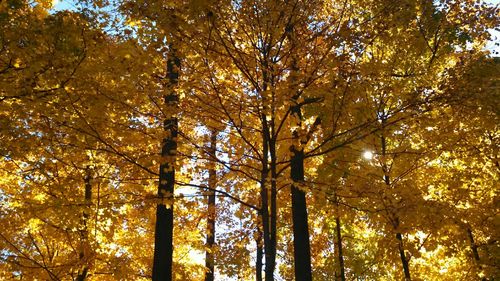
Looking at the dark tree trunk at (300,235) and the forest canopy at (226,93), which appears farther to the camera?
the dark tree trunk at (300,235)

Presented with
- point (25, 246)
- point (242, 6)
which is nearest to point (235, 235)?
point (25, 246)

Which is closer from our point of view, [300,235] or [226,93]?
[226,93]

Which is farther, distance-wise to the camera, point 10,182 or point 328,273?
point 328,273

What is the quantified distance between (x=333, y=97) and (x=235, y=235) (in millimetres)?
7213

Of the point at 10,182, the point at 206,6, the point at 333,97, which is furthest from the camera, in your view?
the point at 10,182

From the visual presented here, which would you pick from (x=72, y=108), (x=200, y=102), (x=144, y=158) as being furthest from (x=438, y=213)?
(x=72, y=108)

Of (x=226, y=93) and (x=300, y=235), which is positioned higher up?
(x=226, y=93)

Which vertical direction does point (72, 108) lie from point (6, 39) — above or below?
below

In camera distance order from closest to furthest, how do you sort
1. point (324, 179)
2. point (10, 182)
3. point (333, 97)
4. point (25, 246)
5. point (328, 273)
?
point (333, 97), point (324, 179), point (10, 182), point (25, 246), point (328, 273)

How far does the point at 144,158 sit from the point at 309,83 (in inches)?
105

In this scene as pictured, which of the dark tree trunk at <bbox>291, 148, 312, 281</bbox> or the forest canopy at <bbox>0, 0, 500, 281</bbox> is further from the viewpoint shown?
the dark tree trunk at <bbox>291, 148, 312, 281</bbox>

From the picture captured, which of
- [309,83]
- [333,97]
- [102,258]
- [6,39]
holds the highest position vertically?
[6,39]

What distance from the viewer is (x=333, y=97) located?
5.46 metres

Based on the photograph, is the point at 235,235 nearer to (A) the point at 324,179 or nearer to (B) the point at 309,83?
(A) the point at 324,179
